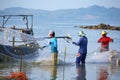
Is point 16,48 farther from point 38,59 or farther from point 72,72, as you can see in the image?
point 72,72

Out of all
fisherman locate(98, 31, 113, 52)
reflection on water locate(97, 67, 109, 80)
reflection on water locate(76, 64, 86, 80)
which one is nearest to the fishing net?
reflection on water locate(76, 64, 86, 80)

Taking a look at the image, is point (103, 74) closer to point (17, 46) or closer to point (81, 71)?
point (81, 71)

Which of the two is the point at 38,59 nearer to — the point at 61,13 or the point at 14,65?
the point at 14,65

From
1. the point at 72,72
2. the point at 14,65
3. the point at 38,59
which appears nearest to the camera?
the point at 72,72

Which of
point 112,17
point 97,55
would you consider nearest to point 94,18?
point 112,17

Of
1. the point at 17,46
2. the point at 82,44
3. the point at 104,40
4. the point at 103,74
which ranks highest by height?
the point at 104,40

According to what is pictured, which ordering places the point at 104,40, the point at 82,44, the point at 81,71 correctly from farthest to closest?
the point at 104,40 < the point at 82,44 < the point at 81,71

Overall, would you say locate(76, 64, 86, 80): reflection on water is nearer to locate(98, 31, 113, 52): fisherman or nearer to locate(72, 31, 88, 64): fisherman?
locate(72, 31, 88, 64): fisherman

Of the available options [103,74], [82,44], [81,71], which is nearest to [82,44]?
[82,44]

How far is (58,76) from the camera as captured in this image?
60.6 feet

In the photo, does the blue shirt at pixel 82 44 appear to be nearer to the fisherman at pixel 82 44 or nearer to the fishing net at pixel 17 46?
the fisherman at pixel 82 44

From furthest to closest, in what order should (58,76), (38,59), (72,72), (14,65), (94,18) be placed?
(94,18) → (38,59) → (14,65) → (72,72) → (58,76)

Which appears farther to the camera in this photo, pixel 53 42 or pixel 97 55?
pixel 97 55

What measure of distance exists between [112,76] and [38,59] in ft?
18.8
